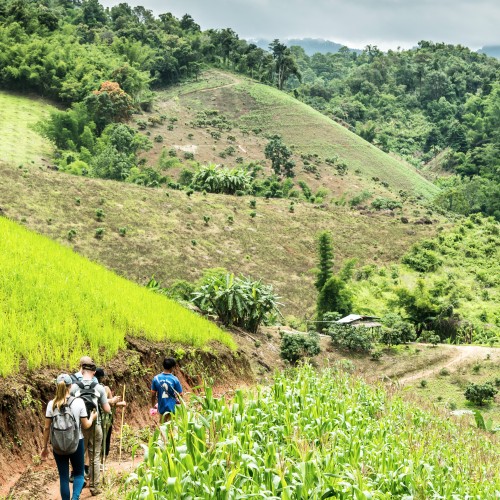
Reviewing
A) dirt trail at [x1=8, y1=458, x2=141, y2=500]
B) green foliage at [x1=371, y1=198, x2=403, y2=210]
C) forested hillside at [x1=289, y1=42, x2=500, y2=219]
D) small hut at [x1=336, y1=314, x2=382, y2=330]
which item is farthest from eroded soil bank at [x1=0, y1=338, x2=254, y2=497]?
forested hillside at [x1=289, y1=42, x2=500, y2=219]

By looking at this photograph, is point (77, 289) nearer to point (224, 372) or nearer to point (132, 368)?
point (132, 368)

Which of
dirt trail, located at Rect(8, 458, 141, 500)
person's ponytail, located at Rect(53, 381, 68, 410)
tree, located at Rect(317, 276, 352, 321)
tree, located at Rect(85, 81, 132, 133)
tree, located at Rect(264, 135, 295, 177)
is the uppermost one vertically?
tree, located at Rect(85, 81, 132, 133)

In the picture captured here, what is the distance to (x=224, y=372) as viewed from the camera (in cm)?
1500

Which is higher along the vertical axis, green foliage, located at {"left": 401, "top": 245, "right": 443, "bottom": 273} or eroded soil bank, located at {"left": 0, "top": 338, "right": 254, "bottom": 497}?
eroded soil bank, located at {"left": 0, "top": 338, "right": 254, "bottom": 497}

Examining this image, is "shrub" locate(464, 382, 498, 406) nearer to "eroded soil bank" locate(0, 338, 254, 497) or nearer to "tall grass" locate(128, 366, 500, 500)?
"eroded soil bank" locate(0, 338, 254, 497)

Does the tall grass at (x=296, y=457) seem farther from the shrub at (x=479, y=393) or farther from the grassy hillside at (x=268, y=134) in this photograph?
the grassy hillside at (x=268, y=134)

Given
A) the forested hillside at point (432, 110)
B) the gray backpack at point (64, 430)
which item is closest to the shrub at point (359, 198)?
the forested hillside at point (432, 110)

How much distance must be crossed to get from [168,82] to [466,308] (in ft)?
242

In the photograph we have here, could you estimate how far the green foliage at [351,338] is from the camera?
81.8 feet

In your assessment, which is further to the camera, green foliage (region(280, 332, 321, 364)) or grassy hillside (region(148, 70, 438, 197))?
grassy hillside (region(148, 70, 438, 197))

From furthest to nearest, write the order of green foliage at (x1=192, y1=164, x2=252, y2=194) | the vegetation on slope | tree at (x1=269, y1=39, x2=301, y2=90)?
tree at (x1=269, y1=39, x2=301, y2=90), green foliage at (x1=192, y1=164, x2=252, y2=194), the vegetation on slope

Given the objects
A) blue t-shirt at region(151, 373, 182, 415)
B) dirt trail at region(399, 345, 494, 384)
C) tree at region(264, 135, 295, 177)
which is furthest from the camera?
tree at region(264, 135, 295, 177)

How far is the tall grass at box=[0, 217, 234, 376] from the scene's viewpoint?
9.93m

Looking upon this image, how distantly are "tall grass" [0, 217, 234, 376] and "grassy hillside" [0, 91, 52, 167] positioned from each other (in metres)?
38.2
